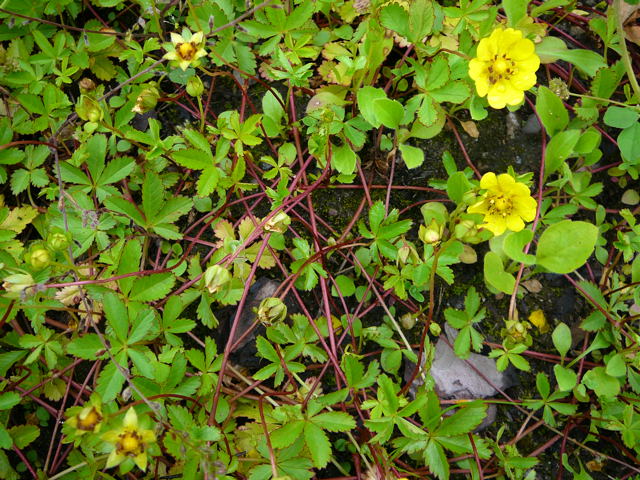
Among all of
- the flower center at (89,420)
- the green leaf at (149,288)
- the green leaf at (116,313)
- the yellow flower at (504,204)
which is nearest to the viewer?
the flower center at (89,420)

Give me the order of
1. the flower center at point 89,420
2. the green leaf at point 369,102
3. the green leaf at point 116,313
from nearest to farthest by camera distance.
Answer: the flower center at point 89,420
the green leaf at point 116,313
the green leaf at point 369,102

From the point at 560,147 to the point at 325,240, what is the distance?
1042 millimetres

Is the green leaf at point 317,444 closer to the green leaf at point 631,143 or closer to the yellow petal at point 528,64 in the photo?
→ the yellow petal at point 528,64

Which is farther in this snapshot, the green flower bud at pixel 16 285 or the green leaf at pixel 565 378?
the green leaf at pixel 565 378

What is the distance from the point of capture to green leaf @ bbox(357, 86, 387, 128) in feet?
6.48

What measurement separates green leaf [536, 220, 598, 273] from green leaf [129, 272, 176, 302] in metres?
1.40

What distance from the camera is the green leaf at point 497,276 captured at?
194cm

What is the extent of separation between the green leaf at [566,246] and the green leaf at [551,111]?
486 millimetres

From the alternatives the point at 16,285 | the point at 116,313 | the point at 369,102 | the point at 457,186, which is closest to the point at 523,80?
the point at 457,186

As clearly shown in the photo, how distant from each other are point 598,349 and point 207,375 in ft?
5.26

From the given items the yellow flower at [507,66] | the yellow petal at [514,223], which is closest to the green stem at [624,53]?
the yellow flower at [507,66]

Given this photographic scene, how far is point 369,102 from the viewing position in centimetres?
198

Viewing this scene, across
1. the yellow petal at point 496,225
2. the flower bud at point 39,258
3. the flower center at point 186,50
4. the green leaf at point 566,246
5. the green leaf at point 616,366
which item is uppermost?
the flower center at point 186,50

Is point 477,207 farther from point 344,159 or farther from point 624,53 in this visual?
point 624,53
